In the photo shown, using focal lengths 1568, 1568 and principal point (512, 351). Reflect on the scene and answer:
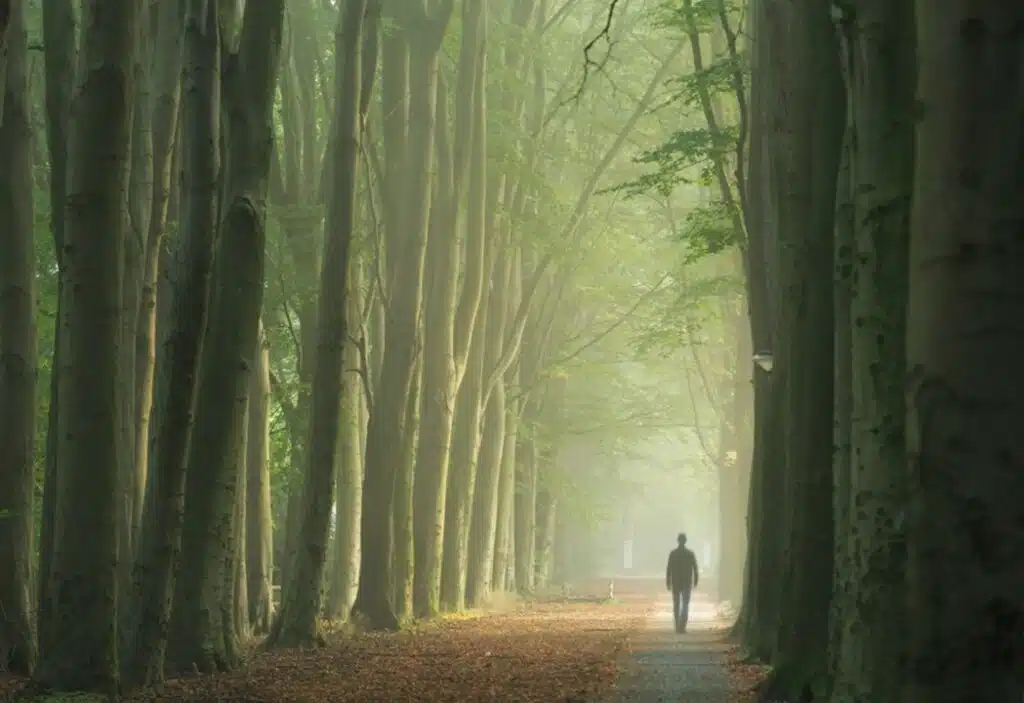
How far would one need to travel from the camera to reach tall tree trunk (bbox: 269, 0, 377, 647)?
18625 millimetres

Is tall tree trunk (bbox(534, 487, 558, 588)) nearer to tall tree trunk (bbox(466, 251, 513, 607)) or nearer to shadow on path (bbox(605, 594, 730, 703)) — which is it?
tall tree trunk (bbox(466, 251, 513, 607))

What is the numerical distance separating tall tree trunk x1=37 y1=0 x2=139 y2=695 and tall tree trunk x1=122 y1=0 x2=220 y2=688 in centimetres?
108

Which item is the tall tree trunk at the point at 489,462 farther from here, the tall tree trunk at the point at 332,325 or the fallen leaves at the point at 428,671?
the tall tree trunk at the point at 332,325

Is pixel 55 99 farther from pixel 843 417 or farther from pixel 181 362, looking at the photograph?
pixel 843 417

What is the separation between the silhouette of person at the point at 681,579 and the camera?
29.1 m

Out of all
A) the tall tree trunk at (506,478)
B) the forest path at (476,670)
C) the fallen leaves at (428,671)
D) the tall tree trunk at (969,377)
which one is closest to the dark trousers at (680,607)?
the forest path at (476,670)

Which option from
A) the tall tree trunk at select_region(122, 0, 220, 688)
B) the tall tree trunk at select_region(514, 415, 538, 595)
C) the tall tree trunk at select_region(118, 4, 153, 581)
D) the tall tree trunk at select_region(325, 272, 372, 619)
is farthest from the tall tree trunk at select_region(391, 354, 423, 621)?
the tall tree trunk at select_region(514, 415, 538, 595)

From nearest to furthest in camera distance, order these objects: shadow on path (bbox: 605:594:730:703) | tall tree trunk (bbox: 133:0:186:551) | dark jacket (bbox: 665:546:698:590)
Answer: shadow on path (bbox: 605:594:730:703)
tall tree trunk (bbox: 133:0:186:551)
dark jacket (bbox: 665:546:698:590)

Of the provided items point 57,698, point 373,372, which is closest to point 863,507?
point 57,698

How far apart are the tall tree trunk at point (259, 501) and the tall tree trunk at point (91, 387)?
1022 cm

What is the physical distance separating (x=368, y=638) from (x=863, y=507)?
14.7m

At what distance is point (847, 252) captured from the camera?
29.5ft

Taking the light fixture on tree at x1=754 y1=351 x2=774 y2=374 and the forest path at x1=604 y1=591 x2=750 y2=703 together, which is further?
the light fixture on tree at x1=754 y1=351 x2=774 y2=374

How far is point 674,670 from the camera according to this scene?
17.1 meters
